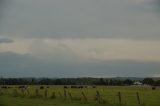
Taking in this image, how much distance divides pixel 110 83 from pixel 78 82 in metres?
28.5

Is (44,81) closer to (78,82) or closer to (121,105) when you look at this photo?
(78,82)

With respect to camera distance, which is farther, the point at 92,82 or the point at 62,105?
the point at 92,82

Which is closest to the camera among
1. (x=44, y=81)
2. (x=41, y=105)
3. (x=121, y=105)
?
(x=41, y=105)

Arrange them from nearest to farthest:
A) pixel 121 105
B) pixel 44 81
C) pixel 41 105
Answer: pixel 41 105 < pixel 121 105 < pixel 44 81

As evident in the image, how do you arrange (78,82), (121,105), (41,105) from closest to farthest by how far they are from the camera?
(41,105) < (121,105) < (78,82)

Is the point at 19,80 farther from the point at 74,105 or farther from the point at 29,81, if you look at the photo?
the point at 74,105

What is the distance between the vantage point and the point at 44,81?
502 ft

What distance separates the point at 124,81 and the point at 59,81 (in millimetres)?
23388

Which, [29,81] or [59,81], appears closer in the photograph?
[29,81]

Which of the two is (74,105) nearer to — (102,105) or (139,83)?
(102,105)

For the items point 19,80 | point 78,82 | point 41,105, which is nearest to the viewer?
point 41,105

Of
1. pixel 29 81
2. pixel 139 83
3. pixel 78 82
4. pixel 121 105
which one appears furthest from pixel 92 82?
pixel 121 105

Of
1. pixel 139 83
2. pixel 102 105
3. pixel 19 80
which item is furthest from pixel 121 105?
pixel 139 83

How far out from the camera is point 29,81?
461ft
